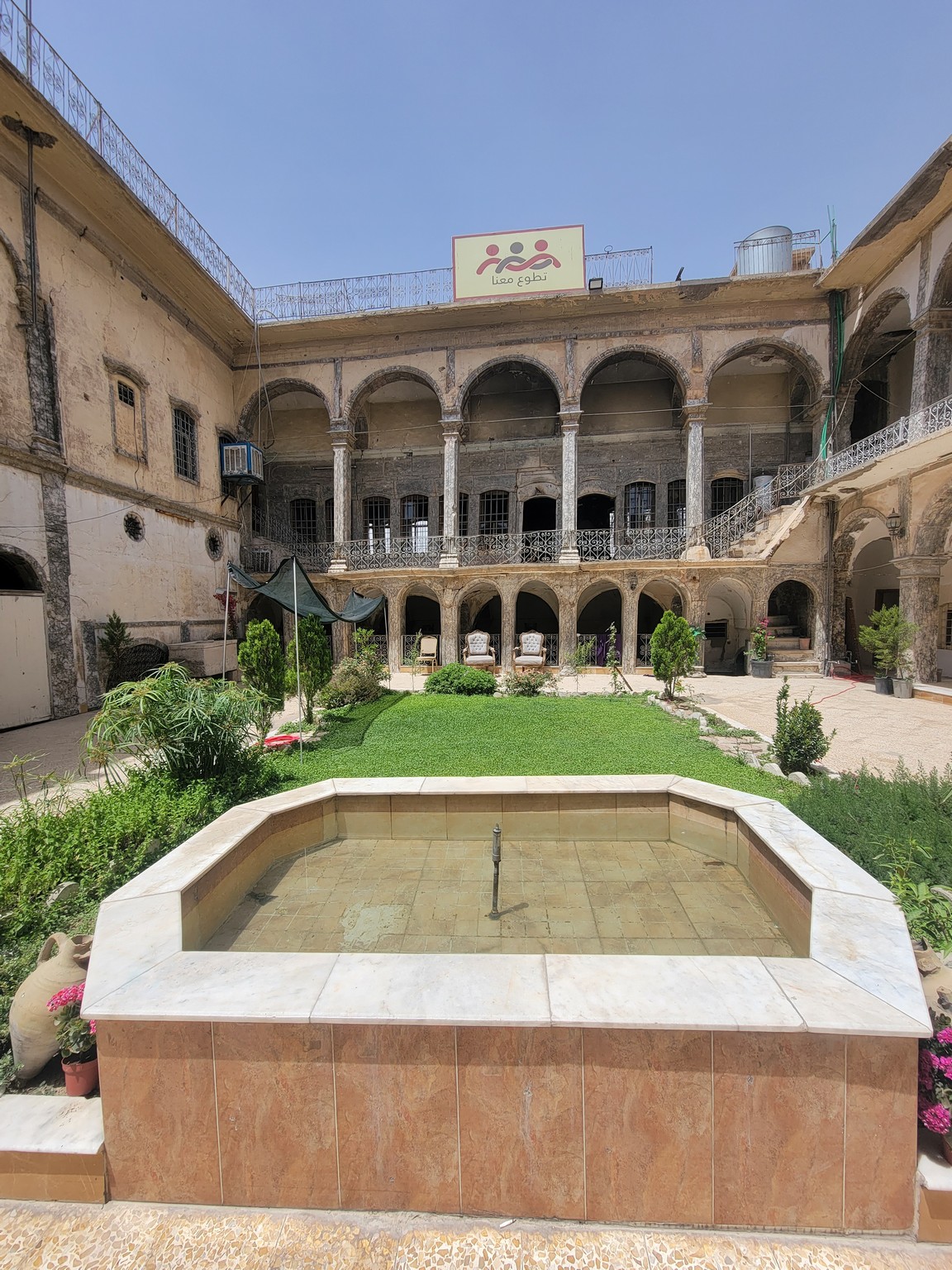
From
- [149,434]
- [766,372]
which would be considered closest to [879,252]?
[766,372]

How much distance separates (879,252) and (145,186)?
17373 mm

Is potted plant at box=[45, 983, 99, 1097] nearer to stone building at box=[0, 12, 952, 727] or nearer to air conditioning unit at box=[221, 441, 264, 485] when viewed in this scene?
stone building at box=[0, 12, 952, 727]

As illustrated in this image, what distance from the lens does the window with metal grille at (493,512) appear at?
19.4 meters

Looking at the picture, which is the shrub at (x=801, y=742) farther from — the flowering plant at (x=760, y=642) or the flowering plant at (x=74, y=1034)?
the flowering plant at (x=760, y=642)

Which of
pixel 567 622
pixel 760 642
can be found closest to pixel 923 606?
pixel 760 642

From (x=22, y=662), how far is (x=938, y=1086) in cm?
1292

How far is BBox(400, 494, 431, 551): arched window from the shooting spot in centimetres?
1978

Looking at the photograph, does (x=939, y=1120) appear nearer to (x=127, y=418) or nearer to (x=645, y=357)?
(x=127, y=418)

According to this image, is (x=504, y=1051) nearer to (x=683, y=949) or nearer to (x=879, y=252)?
(x=683, y=949)

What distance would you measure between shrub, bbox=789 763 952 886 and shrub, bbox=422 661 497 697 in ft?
24.4

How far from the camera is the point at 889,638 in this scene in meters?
11.5

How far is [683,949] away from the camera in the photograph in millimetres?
2824

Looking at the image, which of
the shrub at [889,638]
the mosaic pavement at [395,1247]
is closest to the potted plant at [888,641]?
the shrub at [889,638]

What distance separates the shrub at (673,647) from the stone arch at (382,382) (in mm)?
9845
